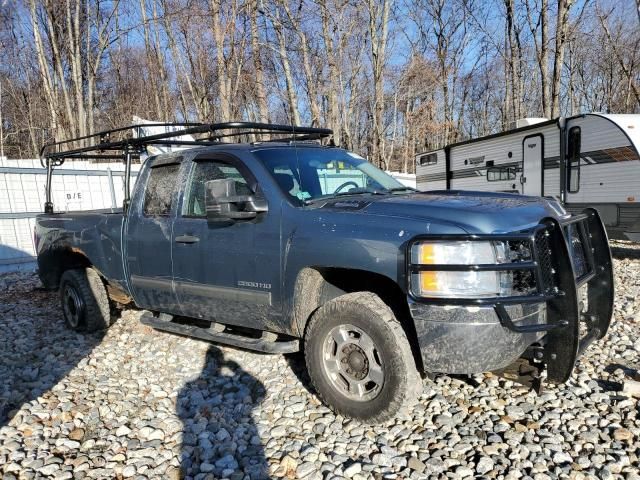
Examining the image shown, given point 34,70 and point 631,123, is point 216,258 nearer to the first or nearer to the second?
point 631,123

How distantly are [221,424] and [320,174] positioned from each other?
2.02m

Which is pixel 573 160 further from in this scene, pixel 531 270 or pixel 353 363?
pixel 353 363

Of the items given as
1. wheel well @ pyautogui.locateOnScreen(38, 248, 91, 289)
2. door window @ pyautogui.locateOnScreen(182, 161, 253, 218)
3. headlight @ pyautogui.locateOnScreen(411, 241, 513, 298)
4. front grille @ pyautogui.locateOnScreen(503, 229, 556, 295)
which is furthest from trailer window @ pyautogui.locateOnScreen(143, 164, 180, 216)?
front grille @ pyautogui.locateOnScreen(503, 229, 556, 295)

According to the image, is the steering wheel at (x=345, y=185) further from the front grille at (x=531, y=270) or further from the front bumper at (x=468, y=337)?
the front grille at (x=531, y=270)

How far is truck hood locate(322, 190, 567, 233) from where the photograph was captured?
2.78 metres

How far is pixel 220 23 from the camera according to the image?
16750 millimetres

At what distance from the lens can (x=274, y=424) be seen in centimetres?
325

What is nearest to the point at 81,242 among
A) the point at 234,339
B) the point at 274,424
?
the point at 234,339

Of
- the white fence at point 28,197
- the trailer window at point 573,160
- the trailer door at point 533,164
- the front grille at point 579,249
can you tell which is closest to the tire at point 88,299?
the front grille at point 579,249

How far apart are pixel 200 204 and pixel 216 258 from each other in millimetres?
568

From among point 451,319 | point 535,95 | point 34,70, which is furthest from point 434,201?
point 535,95

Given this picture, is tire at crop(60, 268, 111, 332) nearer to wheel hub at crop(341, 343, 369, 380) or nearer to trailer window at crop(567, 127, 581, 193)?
wheel hub at crop(341, 343, 369, 380)

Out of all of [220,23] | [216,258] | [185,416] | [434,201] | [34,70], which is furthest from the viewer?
[34,70]

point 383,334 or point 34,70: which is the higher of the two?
point 34,70
